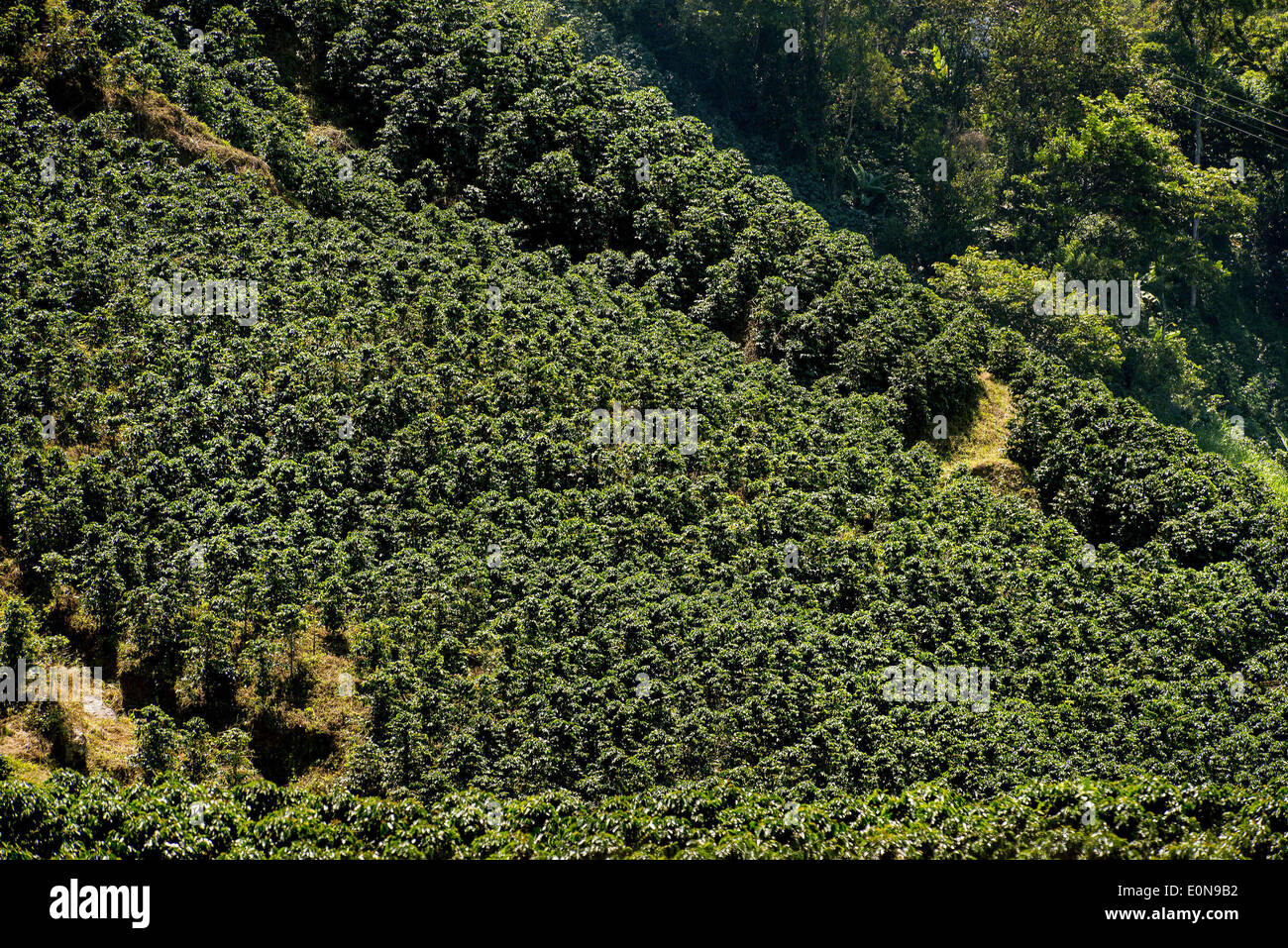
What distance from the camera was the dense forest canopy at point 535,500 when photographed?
20516 mm

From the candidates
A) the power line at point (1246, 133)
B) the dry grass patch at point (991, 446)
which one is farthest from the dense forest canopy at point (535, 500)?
the power line at point (1246, 133)

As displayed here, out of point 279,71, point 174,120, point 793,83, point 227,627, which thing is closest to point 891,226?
point 793,83

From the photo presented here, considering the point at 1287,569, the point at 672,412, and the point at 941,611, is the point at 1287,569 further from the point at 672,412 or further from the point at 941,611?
the point at 672,412

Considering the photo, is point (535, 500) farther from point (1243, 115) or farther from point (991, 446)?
point (1243, 115)

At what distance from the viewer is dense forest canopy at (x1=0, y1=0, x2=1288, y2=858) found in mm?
20516

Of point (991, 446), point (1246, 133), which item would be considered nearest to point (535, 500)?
point (991, 446)

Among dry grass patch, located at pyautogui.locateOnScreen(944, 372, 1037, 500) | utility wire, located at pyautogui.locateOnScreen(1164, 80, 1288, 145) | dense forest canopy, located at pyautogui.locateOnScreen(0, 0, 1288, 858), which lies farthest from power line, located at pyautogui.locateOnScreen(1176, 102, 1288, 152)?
dry grass patch, located at pyautogui.locateOnScreen(944, 372, 1037, 500)

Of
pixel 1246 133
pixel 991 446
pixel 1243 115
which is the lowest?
pixel 991 446

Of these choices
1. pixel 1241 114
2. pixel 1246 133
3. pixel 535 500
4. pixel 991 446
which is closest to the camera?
pixel 535 500

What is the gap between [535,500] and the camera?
2716 cm

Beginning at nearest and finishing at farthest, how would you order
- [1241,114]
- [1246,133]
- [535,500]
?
1. [535,500]
2. [1241,114]
3. [1246,133]

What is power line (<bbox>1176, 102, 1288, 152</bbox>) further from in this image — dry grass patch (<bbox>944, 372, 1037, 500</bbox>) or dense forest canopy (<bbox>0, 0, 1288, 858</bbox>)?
dry grass patch (<bbox>944, 372, 1037, 500</bbox>)

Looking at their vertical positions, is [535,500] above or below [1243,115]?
below

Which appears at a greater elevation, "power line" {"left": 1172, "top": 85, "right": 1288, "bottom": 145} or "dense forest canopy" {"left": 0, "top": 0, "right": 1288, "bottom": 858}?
"power line" {"left": 1172, "top": 85, "right": 1288, "bottom": 145}
